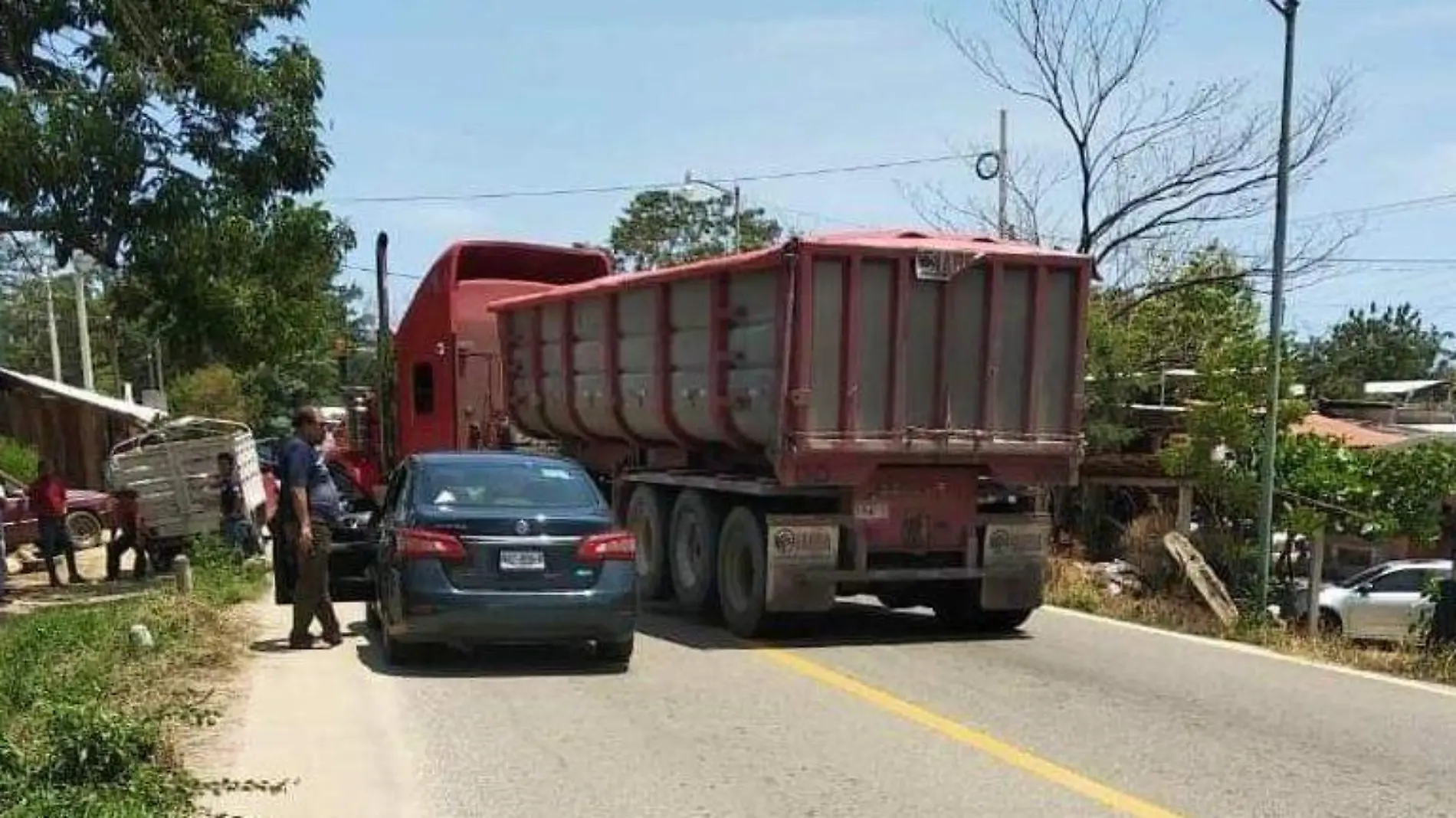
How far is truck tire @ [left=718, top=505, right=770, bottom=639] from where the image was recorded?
12.1 meters

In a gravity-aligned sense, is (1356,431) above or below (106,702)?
below

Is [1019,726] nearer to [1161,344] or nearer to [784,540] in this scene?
[784,540]

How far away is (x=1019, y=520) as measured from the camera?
1272 centimetres

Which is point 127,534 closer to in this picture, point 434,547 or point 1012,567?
point 434,547

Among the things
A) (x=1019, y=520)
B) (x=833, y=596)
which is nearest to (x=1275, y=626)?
(x=1019, y=520)

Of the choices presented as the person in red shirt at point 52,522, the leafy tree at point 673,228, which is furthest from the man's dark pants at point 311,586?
the leafy tree at point 673,228

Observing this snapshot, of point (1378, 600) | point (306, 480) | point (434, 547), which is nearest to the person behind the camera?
point (434, 547)

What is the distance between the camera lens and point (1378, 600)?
70.9 ft

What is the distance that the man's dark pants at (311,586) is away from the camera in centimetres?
1129

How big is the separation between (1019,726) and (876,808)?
7.15ft

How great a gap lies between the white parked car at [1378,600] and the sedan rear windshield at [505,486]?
13.5 m

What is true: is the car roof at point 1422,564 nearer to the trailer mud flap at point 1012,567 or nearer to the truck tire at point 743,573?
the trailer mud flap at point 1012,567

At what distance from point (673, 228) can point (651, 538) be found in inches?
1781

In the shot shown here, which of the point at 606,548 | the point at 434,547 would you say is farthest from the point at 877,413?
the point at 434,547
